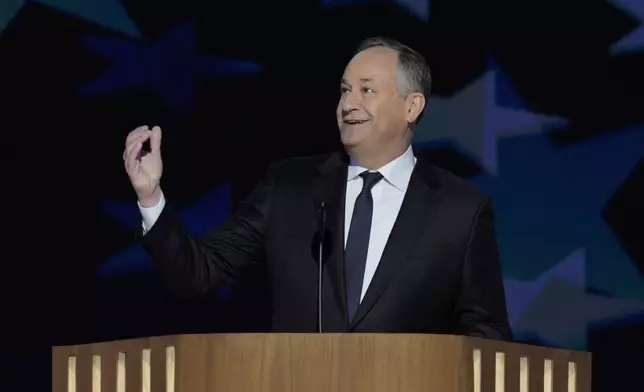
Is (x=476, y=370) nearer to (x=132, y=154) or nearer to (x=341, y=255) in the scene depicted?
(x=341, y=255)

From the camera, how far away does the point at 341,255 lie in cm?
323

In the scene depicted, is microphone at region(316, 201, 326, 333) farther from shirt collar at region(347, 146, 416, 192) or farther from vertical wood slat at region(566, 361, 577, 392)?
vertical wood slat at region(566, 361, 577, 392)

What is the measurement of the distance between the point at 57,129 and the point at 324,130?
0.74 metres

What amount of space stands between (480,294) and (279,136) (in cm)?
122

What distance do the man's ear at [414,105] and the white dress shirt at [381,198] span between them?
69mm

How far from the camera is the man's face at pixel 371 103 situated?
3.38m

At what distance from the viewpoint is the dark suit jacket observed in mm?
3211

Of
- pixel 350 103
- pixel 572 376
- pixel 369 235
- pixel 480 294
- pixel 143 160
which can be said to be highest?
pixel 350 103

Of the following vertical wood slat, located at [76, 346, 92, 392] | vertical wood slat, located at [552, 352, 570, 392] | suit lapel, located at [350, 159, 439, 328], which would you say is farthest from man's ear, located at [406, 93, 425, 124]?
vertical wood slat, located at [76, 346, 92, 392]

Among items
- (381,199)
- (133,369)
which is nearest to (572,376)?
(381,199)

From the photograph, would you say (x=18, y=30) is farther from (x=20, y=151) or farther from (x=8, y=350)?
(x=8, y=350)

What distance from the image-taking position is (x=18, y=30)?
436 centimetres

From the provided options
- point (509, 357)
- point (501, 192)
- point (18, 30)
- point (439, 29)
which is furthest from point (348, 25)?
point (509, 357)

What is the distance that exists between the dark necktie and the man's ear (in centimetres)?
21
